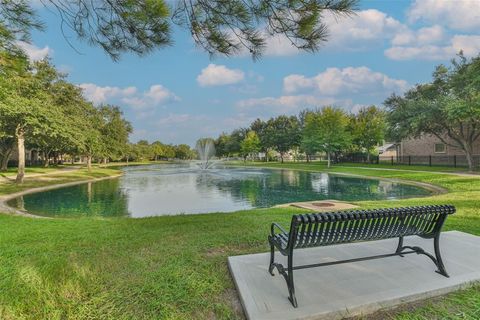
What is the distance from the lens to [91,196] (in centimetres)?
1474

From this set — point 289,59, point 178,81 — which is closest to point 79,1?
point 178,81

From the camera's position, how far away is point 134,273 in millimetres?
3387

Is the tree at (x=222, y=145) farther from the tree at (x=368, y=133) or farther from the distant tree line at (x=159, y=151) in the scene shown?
the tree at (x=368, y=133)

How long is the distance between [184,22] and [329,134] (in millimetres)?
31631

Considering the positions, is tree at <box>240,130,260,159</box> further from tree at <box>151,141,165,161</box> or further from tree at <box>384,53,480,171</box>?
tree at <box>151,141,165,161</box>

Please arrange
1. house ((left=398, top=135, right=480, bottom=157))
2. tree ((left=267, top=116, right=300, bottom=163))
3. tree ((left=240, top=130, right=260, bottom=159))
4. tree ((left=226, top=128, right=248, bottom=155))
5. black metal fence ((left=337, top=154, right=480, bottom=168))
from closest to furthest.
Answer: black metal fence ((left=337, top=154, right=480, bottom=168))
house ((left=398, top=135, right=480, bottom=157))
tree ((left=267, top=116, right=300, bottom=163))
tree ((left=240, top=130, right=260, bottom=159))
tree ((left=226, top=128, right=248, bottom=155))

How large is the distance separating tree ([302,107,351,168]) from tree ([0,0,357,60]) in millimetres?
30771

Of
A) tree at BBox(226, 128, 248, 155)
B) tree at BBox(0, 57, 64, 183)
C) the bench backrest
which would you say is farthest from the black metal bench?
tree at BBox(226, 128, 248, 155)

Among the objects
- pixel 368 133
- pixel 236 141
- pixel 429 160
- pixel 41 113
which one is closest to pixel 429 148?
pixel 429 160

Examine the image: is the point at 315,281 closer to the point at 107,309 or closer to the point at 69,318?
the point at 107,309

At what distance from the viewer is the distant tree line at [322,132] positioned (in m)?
33.4

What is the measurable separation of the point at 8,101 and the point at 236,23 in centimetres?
1487

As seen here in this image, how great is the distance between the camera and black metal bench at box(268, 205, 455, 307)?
2.71 meters

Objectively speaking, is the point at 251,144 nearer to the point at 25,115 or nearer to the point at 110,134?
the point at 110,134
